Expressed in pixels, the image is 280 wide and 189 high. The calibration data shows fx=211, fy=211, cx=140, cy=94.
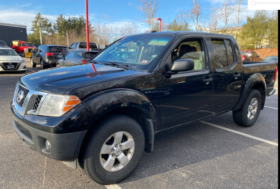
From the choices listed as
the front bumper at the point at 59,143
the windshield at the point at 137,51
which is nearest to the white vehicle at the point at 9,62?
the windshield at the point at 137,51

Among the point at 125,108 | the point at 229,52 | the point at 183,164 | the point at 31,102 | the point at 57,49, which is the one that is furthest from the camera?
the point at 57,49

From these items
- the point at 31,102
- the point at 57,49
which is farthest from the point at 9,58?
the point at 31,102

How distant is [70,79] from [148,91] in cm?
96

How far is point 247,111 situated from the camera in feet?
14.8

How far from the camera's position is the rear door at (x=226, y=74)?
367 cm

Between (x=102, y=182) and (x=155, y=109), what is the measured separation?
1.09m

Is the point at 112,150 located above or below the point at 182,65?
below

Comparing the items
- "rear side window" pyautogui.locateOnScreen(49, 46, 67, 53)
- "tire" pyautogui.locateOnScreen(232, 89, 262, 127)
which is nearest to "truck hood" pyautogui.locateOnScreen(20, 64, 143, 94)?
"tire" pyautogui.locateOnScreen(232, 89, 262, 127)

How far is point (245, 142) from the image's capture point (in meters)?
3.91

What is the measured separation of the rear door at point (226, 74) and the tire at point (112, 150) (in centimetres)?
174

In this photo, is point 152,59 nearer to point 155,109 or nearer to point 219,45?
point 155,109

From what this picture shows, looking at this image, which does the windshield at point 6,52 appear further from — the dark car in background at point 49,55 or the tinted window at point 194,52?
the tinted window at point 194,52

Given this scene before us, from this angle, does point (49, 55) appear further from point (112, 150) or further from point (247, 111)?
point (112, 150)

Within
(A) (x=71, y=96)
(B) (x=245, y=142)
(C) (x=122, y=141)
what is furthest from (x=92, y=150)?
(B) (x=245, y=142)
